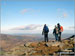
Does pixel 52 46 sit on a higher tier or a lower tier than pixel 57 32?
lower

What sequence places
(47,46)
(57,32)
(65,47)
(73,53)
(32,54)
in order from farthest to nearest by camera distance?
(57,32) → (47,46) → (65,47) → (32,54) → (73,53)

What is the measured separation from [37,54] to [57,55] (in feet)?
10.1

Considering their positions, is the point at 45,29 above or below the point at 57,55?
above

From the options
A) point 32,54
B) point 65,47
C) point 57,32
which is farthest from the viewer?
point 57,32

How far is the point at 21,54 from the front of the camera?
18.2 m

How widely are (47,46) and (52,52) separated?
9.55 feet

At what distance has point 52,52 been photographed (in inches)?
712

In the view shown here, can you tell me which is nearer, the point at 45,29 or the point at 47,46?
the point at 47,46

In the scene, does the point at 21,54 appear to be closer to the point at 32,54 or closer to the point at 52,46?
the point at 32,54

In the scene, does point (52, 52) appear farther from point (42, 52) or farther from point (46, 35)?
point (46, 35)

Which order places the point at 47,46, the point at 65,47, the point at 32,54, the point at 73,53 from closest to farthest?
the point at 73,53
the point at 32,54
the point at 65,47
the point at 47,46

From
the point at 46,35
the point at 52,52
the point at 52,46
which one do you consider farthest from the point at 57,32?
the point at 52,52

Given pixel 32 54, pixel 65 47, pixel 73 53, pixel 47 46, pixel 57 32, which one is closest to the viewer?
pixel 73 53

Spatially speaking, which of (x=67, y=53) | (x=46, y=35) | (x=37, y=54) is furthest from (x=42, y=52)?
(x=46, y=35)
